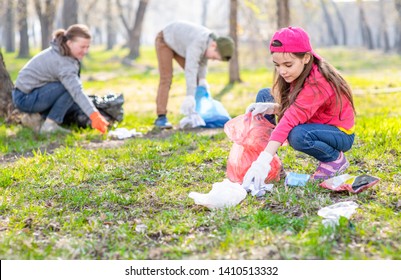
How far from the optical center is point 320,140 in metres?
3.33

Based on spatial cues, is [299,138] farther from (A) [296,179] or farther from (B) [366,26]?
(B) [366,26]

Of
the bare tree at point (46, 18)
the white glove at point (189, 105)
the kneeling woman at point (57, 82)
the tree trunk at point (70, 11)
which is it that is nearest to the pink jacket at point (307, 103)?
the white glove at point (189, 105)

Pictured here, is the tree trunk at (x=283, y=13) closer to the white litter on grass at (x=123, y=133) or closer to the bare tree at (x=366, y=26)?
the white litter on grass at (x=123, y=133)

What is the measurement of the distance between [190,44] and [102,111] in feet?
4.64

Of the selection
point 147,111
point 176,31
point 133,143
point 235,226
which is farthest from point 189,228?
point 147,111

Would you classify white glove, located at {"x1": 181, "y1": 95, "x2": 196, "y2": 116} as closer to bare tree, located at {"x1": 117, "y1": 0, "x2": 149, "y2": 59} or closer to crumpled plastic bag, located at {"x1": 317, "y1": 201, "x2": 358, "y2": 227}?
crumpled plastic bag, located at {"x1": 317, "y1": 201, "x2": 358, "y2": 227}

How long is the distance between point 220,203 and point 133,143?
7.05 feet

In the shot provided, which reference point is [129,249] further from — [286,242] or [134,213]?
[286,242]

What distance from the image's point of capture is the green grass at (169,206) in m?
2.43

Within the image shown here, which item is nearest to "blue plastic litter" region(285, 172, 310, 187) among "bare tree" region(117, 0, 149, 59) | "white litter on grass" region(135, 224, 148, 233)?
"white litter on grass" region(135, 224, 148, 233)

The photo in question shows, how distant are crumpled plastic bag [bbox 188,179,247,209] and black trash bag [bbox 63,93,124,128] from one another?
321 centimetres

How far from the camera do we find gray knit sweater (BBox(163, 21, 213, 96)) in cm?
557

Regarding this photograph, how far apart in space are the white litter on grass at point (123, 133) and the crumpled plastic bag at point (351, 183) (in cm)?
282

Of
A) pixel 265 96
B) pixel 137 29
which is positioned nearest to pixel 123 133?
pixel 265 96
